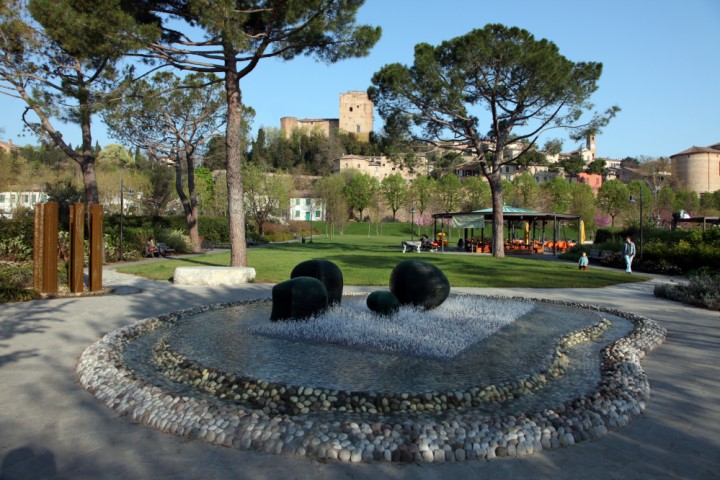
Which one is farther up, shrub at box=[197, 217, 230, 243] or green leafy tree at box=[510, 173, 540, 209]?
green leafy tree at box=[510, 173, 540, 209]

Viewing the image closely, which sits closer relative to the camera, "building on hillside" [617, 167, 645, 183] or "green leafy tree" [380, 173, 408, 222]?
Answer: "green leafy tree" [380, 173, 408, 222]

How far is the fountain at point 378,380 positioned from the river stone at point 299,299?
3.3 inches

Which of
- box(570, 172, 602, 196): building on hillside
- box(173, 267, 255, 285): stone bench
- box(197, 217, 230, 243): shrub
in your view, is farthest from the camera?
box(570, 172, 602, 196): building on hillside

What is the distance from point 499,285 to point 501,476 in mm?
10763

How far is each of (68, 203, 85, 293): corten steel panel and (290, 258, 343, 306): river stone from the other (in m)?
5.36

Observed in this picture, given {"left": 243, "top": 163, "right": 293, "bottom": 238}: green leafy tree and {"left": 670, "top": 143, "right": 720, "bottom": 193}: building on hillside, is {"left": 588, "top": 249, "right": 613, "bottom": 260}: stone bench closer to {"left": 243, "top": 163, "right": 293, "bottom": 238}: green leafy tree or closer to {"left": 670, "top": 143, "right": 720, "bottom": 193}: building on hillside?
{"left": 243, "top": 163, "right": 293, "bottom": 238}: green leafy tree

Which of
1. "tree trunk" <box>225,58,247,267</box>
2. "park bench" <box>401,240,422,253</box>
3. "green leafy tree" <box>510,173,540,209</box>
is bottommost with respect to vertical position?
"park bench" <box>401,240,422,253</box>

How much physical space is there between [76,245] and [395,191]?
226 ft

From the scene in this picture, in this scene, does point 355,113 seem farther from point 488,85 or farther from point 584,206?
point 488,85

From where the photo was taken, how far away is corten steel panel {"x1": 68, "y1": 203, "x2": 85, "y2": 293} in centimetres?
1049

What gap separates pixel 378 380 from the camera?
183 inches

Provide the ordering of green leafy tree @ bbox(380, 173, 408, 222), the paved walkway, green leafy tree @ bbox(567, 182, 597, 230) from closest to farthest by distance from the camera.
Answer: the paved walkway
green leafy tree @ bbox(567, 182, 597, 230)
green leafy tree @ bbox(380, 173, 408, 222)

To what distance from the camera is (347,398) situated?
13.6 feet

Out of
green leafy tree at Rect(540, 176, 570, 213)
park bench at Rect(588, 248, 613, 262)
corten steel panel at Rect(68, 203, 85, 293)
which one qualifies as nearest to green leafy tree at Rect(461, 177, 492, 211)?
green leafy tree at Rect(540, 176, 570, 213)
